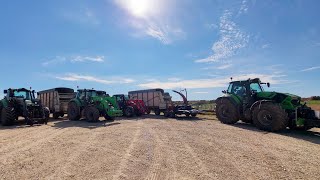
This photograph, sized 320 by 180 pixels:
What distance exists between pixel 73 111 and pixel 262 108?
12.5 meters

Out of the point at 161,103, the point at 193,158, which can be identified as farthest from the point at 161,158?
the point at 161,103

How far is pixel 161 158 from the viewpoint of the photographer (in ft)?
23.2

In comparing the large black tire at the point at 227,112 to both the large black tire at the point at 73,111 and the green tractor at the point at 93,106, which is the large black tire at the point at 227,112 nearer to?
the green tractor at the point at 93,106

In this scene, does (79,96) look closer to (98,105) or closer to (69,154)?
(98,105)

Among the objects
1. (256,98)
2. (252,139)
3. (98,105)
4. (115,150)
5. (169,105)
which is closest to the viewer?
(115,150)

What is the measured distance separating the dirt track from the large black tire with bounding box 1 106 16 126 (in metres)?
6.34

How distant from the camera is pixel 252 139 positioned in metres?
9.98

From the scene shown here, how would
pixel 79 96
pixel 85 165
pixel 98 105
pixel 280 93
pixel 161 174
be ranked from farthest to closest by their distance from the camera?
pixel 79 96, pixel 98 105, pixel 280 93, pixel 85 165, pixel 161 174

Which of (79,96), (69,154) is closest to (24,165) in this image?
(69,154)

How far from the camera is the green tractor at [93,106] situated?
17.3 m

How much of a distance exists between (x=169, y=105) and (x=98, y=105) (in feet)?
22.3

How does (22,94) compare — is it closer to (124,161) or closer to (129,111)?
(129,111)

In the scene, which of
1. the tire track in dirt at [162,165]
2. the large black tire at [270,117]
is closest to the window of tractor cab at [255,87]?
the large black tire at [270,117]

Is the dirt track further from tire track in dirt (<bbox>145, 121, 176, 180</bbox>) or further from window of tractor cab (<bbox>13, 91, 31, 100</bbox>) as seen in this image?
window of tractor cab (<bbox>13, 91, 31, 100</bbox>)
